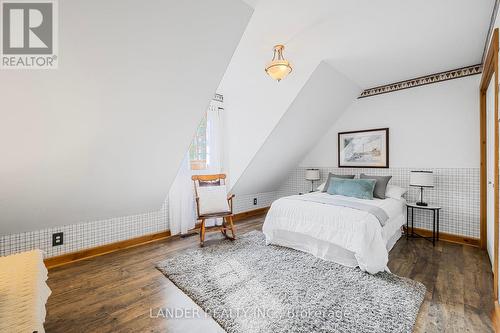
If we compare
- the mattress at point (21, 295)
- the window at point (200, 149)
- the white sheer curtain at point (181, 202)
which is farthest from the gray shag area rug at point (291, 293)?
the window at point (200, 149)

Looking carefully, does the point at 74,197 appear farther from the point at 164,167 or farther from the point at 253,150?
the point at 253,150

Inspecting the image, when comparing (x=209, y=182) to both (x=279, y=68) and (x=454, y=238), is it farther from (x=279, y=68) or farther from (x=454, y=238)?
(x=454, y=238)

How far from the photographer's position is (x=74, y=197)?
8.25 feet

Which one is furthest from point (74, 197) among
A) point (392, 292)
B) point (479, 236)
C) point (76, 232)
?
point (479, 236)

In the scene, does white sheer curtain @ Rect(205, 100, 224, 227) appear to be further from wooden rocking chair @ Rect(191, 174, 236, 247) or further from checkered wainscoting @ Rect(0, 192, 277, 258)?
checkered wainscoting @ Rect(0, 192, 277, 258)

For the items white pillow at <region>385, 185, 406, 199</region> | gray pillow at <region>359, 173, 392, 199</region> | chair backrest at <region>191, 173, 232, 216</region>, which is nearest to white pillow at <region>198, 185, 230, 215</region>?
chair backrest at <region>191, 173, 232, 216</region>

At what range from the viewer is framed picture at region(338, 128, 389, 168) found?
3.91 meters

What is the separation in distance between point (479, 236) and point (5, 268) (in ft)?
15.8

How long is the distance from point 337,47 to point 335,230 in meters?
2.21

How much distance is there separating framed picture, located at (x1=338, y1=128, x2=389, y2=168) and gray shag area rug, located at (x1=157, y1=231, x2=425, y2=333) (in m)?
2.26

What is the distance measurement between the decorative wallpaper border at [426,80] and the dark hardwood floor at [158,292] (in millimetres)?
2428

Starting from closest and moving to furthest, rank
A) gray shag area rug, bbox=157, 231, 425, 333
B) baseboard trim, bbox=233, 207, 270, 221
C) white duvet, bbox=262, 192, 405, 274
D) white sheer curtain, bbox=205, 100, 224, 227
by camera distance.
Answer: gray shag area rug, bbox=157, 231, 425, 333 < white duvet, bbox=262, 192, 405, 274 < white sheer curtain, bbox=205, 100, 224, 227 < baseboard trim, bbox=233, 207, 270, 221

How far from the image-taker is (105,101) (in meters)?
1.84

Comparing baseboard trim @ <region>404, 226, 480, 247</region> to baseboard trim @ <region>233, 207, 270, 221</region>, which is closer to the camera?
baseboard trim @ <region>404, 226, 480, 247</region>
